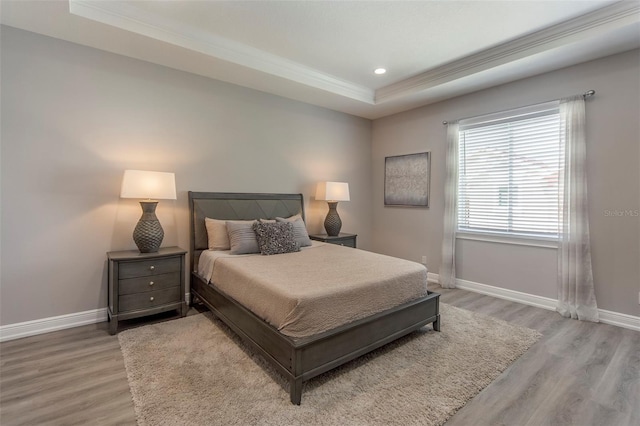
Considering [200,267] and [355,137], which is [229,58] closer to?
[200,267]

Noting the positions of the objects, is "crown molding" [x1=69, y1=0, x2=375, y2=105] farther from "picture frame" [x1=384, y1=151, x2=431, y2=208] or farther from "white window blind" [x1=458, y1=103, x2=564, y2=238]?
"white window blind" [x1=458, y1=103, x2=564, y2=238]

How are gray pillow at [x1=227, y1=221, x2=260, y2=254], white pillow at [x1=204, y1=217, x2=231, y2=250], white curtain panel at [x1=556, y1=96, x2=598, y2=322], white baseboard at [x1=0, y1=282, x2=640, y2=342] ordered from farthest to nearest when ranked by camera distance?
white pillow at [x1=204, y1=217, x2=231, y2=250] → gray pillow at [x1=227, y1=221, x2=260, y2=254] → white curtain panel at [x1=556, y1=96, x2=598, y2=322] → white baseboard at [x1=0, y1=282, x2=640, y2=342]

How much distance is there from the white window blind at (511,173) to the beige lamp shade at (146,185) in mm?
3713

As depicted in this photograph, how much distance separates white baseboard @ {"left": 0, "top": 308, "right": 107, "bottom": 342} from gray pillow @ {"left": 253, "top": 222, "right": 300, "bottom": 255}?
5.52 feet

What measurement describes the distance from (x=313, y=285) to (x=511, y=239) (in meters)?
2.90

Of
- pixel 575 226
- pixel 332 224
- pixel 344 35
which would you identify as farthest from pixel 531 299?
pixel 344 35

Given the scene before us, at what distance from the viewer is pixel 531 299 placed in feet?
11.9

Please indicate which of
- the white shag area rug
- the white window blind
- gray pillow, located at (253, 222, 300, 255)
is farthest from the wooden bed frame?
the white window blind

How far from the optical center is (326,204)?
4.93m

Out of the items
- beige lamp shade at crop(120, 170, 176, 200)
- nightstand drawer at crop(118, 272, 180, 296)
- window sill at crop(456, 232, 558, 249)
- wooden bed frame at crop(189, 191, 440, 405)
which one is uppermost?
beige lamp shade at crop(120, 170, 176, 200)

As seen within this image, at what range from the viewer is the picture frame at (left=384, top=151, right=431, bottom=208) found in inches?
185

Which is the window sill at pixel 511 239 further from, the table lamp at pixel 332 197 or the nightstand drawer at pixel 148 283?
the nightstand drawer at pixel 148 283

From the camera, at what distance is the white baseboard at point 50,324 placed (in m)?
2.64

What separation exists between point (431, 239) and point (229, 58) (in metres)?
3.58
